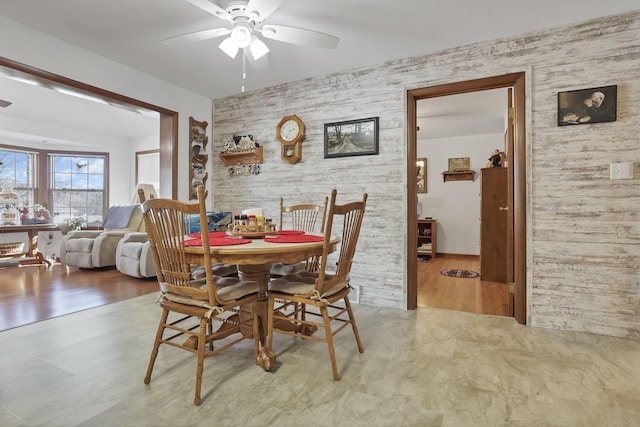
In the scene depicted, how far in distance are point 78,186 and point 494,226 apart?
7705 millimetres

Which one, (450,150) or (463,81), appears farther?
(450,150)

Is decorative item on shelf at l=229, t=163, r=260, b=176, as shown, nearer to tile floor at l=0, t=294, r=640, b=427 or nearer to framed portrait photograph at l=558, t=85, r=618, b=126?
tile floor at l=0, t=294, r=640, b=427

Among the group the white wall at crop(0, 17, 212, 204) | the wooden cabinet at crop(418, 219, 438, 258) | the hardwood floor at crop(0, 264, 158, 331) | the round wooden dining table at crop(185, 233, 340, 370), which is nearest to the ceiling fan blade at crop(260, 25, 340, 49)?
the round wooden dining table at crop(185, 233, 340, 370)

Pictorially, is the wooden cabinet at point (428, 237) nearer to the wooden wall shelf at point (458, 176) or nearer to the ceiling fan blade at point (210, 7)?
the wooden wall shelf at point (458, 176)

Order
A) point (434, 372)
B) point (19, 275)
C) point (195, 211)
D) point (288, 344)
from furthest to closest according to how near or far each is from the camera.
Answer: point (19, 275) < point (288, 344) < point (434, 372) < point (195, 211)

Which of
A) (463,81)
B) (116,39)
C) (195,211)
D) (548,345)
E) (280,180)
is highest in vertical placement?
(116,39)

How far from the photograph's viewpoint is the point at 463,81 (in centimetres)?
292

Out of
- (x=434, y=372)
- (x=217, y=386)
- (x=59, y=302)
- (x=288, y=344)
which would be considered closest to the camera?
(x=217, y=386)

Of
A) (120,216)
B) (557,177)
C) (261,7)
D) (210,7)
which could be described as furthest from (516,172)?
(120,216)

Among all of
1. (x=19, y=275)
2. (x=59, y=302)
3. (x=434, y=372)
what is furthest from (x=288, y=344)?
(x=19, y=275)

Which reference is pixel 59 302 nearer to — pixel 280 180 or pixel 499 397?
pixel 280 180

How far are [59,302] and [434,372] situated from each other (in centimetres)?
345

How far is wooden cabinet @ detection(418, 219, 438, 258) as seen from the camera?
606 cm

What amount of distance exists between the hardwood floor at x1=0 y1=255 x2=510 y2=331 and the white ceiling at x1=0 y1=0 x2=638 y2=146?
7.81 ft
